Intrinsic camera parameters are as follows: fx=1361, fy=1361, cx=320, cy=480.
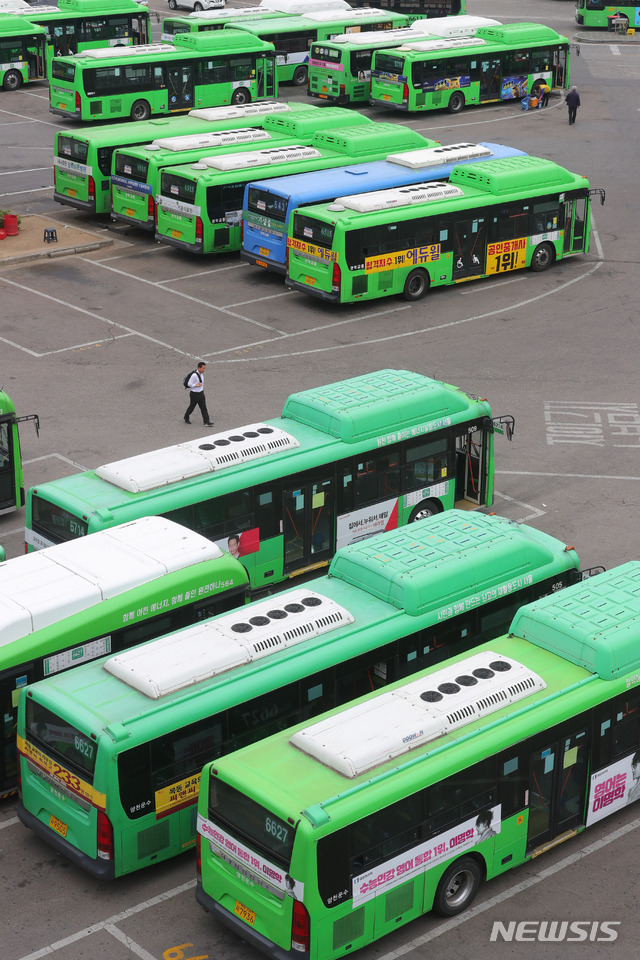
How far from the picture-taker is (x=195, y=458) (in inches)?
830

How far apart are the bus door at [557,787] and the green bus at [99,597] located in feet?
16.6

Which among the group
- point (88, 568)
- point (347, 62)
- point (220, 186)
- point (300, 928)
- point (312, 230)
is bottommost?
point (300, 928)

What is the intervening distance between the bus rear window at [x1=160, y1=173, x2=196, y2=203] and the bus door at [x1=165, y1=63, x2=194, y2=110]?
1622 centimetres

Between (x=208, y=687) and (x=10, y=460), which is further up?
(x=208, y=687)

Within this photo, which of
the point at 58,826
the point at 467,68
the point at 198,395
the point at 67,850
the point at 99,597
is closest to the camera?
the point at 67,850

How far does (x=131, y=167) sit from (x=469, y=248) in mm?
10678

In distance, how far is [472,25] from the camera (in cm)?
5944

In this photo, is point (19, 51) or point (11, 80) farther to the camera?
point (11, 80)

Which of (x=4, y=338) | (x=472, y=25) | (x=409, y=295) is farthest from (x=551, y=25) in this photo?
(x=4, y=338)

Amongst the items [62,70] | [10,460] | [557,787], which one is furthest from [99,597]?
[62,70]

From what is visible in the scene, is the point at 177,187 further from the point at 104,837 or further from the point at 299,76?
the point at 104,837

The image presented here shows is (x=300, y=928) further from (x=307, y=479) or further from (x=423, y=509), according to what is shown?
(x=423, y=509)

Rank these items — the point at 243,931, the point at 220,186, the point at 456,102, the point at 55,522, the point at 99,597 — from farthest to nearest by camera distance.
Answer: the point at 456,102 → the point at 220,186 → the point at 55,522 → the point at 99,597 → the point at 243,931

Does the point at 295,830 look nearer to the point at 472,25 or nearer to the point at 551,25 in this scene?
the point at 472,25
